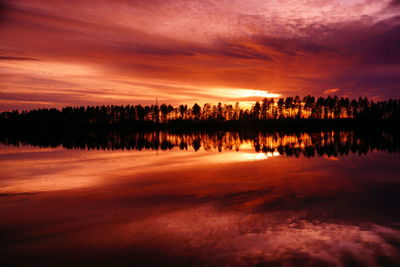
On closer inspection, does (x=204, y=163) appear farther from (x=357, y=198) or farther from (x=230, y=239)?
(x=230, y=239)

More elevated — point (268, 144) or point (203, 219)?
point (268, 144)

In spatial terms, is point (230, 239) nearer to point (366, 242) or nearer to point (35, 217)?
point (366, 242)

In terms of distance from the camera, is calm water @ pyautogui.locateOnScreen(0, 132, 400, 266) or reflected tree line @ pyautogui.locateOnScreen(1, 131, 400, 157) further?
reflected tree line @ pyautogui.locateOnScreen(1, 131, 400, 157)

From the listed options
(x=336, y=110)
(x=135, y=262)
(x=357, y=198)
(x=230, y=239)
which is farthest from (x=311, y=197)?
(x=336, y=110)

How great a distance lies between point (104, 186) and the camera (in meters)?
19.6

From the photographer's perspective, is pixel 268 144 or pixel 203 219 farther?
pixel 268 144

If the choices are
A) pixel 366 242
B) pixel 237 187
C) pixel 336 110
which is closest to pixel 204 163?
pixel 237 187

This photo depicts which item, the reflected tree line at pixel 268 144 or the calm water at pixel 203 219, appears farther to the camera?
the reflected tree line at pixel 268 144

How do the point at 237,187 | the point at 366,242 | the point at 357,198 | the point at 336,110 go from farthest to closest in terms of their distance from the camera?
1. the point at 336,110
2. the point at 237,187
3. the point at 357,198
4. the point at 366,242

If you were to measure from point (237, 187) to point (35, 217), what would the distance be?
35.5 feet

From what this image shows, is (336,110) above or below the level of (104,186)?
above

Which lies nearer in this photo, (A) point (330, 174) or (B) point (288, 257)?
(B) point (288, 257)

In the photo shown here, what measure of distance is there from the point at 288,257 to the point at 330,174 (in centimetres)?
1595

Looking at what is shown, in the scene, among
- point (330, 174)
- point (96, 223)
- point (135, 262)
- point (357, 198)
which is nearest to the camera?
point (135, 262)
